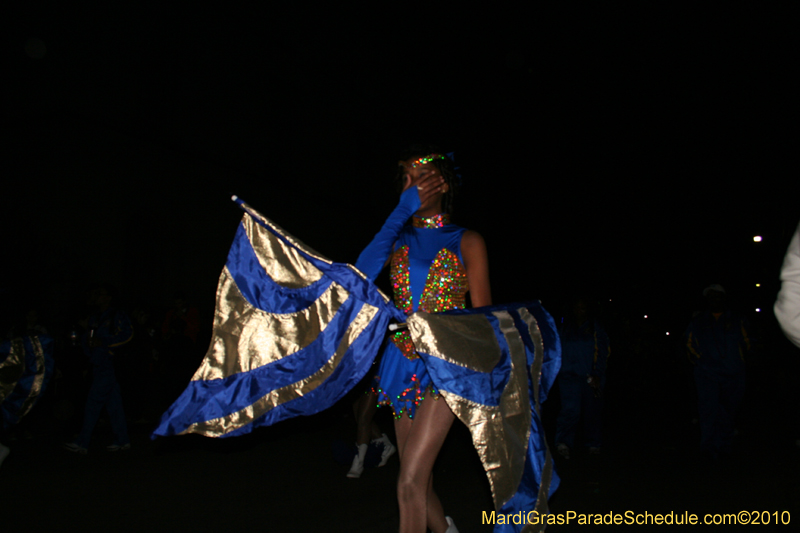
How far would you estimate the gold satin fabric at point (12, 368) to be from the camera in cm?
623

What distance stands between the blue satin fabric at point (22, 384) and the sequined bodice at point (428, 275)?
502cm

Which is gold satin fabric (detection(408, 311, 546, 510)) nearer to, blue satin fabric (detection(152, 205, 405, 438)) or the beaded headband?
blue satin fabric (detection(152, 205, 405, 438))

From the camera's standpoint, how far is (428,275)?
3.21 metres

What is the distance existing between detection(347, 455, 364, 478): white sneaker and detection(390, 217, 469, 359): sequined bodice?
3.19m

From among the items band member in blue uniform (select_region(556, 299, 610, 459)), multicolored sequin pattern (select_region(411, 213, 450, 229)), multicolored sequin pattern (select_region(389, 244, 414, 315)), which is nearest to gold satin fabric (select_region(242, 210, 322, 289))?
multicolored sequin pattern (select_region(389, 244, 414, 315))

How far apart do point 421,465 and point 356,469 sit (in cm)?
332

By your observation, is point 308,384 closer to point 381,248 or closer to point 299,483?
point 381,248

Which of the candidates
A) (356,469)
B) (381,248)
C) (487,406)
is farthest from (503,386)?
(356,469)

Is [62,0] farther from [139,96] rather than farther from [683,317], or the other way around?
[683,317]

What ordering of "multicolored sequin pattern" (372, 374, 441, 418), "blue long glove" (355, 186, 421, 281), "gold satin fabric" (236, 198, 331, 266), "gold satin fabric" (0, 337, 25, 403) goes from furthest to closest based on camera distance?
"gold satin fabric" (0, 337, 25, 403)
"gold satin fabric" (236, 198, 331, 266)
"blue long glove" (355, 186, 421, 281)
"multicolored sequin pattern" (372, 374, 441, 418)

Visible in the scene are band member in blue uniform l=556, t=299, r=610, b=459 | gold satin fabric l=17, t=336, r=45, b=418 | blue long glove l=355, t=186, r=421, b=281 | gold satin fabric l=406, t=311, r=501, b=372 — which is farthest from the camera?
band member in blue uniform l=556, t=299, r=610, b=459

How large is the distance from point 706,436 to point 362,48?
20.8 m

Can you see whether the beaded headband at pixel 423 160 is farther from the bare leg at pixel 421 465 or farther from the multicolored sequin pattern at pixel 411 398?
the bare leg at pixel 421 465

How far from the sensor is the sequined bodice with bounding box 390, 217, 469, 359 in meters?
3.18
